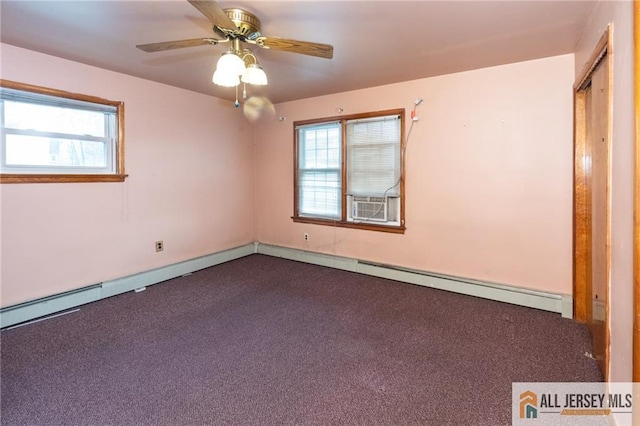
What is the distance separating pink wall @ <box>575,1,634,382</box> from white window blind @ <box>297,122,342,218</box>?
301 centimetres

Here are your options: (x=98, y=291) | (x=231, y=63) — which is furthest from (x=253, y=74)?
(x=98, y=291)

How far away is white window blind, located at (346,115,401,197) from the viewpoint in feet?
12.7

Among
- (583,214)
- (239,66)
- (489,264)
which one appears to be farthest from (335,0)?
(489,264)

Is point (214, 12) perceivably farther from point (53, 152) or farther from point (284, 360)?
point (53, 152)

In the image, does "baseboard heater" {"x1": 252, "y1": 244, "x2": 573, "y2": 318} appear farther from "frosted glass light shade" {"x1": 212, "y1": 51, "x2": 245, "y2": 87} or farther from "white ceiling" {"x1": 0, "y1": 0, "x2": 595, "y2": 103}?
"frosted glass light shade" {"x1": 212, "y1": 51, "x2": 245, "y2": 87}

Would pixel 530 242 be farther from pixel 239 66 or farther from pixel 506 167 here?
pixel 239 66

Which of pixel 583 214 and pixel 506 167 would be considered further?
pixel 506 167

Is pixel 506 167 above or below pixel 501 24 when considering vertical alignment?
below

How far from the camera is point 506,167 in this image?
10.5 ft

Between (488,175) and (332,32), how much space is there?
2096mm

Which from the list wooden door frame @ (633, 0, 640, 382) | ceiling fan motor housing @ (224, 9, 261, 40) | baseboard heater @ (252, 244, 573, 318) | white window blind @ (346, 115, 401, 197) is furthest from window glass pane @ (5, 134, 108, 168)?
wooden door frame @ (633, 0, 640, 382)

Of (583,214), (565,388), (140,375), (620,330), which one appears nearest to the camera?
(620,330)

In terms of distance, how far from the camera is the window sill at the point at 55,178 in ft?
9.01

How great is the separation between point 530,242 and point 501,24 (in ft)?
6.50
